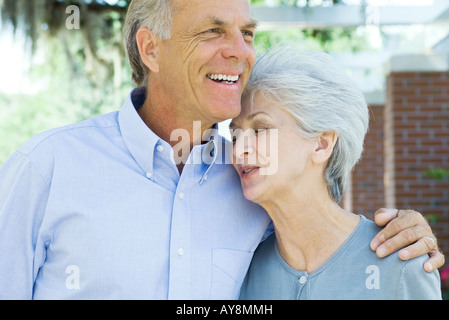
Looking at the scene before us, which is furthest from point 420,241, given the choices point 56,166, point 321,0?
point 321,0

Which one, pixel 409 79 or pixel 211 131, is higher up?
pixel 409 79

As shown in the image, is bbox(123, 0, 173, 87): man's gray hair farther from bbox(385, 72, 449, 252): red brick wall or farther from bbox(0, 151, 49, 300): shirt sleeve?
bbox(385, 72, 449, 252): red brick wall

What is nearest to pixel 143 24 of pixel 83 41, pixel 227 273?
pixel 227 273

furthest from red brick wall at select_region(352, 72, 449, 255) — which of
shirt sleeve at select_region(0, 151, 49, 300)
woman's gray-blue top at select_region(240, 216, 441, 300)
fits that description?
shirt sleeve at select_region(0, 151, 49, 300)

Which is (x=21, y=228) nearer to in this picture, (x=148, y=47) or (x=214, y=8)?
(x=148, y=47)

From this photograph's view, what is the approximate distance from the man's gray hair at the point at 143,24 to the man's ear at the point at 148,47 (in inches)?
0.9

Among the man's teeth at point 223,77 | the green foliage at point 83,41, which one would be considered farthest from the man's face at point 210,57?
the green foliage at point 83,41

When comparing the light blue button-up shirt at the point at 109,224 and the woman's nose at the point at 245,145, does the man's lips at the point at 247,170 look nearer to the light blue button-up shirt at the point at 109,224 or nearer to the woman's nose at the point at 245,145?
the woman's nose at the point at 245,145

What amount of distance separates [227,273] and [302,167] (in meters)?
0.47

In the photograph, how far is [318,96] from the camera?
2209 mm

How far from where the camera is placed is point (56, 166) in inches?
80.7

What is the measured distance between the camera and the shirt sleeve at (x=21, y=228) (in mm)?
1987
